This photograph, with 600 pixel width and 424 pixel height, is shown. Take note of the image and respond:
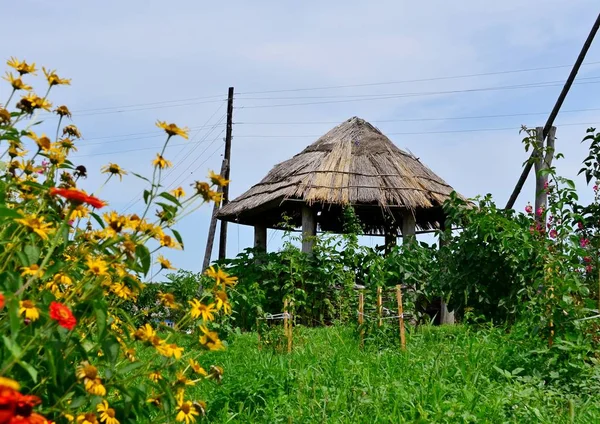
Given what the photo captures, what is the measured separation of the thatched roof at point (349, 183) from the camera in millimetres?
9438

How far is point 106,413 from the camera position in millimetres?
1774

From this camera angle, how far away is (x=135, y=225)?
174 centimetres

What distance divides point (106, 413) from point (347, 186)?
790 centimetres

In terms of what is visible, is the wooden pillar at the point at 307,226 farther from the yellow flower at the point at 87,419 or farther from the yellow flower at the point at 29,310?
the yellow flower at the point at 29,310

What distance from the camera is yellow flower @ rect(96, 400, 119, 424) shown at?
5.79 ft

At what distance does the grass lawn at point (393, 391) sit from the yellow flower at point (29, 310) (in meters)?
1.29

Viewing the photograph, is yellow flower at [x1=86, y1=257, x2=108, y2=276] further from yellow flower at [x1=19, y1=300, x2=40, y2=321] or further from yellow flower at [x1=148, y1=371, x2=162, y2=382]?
yellow flower at [x1=148, y1=371, x2=162, y2=382]

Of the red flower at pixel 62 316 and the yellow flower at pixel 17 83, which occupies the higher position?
the yellow flower at pixel 17 83

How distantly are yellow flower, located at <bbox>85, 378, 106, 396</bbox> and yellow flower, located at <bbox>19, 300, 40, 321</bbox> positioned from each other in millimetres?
190

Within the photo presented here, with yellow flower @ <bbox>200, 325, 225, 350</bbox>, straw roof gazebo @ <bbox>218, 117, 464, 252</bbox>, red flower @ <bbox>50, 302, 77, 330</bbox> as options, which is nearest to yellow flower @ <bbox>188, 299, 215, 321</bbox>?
yellow flower @ <bbox>200, 325, 225, 350</bbox>

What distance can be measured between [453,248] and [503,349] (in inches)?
64.3

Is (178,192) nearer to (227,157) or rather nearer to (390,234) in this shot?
(390,234)

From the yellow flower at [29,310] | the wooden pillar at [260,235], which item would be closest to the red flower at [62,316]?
the yellow flower at [29,310]

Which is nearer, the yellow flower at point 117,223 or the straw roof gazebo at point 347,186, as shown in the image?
the yellow flower at point 117,223
